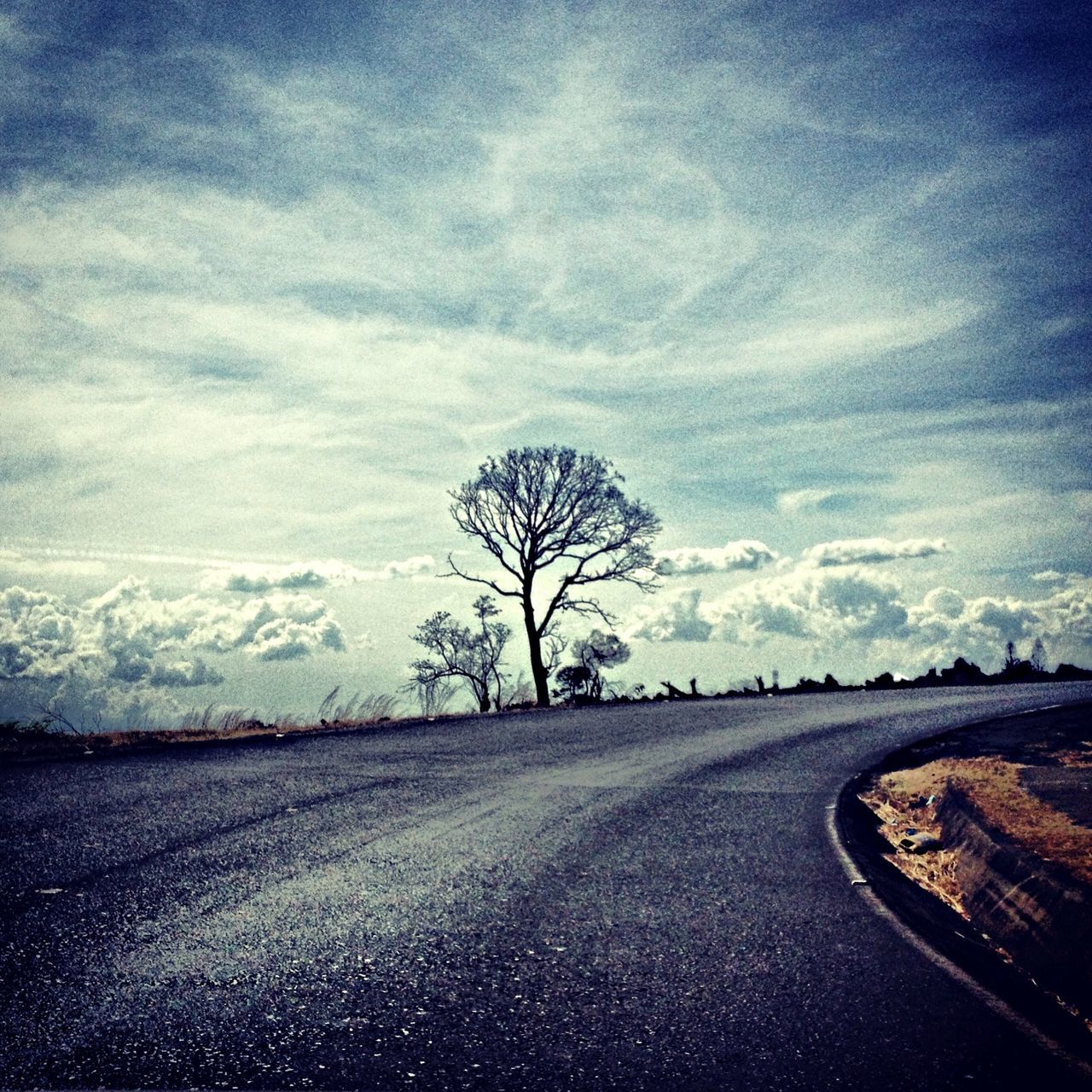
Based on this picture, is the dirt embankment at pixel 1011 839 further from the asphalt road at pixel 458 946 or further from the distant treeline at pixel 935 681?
the distant treeline at pixel 935 681

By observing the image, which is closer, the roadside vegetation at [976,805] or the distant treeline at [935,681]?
the roadside vegetation at [976,805]

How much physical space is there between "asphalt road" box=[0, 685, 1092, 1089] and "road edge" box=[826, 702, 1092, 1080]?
92 mm

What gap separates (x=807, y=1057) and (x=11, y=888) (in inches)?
167

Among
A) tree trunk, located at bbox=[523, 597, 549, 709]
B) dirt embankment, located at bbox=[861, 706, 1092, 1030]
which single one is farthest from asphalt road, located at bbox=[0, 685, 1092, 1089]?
tree trunk, located at bbox=[523, 597, 549, 709]

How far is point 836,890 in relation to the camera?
5.02 m

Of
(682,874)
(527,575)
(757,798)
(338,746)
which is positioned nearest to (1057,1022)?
(682,874)

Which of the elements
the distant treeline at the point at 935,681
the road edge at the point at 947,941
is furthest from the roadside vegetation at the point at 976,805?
the distant treeline at the point at 935,681

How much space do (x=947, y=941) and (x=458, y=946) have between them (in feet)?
7.54

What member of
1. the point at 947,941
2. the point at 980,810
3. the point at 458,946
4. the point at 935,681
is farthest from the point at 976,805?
the point at 935,681

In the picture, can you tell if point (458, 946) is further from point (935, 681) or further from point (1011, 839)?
point (935, 681)

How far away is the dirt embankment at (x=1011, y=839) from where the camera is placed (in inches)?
152

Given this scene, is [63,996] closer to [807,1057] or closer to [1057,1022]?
[807,1057]

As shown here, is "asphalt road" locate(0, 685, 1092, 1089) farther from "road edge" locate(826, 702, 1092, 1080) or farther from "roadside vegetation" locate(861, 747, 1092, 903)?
"roadside vegetation" locate(861, 747, 1092, 903)

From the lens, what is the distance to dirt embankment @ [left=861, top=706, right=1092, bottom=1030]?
152 inches
